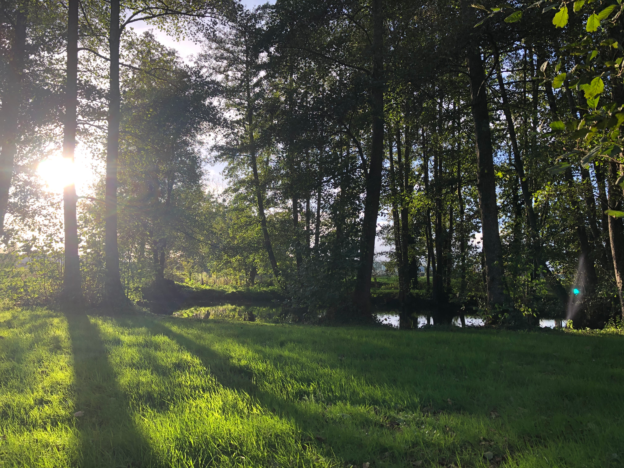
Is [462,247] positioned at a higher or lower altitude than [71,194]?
lower

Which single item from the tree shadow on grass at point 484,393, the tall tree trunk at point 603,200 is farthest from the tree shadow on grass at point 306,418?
the tall tree trunk at point 603,200

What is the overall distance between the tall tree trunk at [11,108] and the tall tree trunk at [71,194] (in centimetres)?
259

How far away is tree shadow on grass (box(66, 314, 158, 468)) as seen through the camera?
2992 millimetres

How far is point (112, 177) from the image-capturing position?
11.5 meters

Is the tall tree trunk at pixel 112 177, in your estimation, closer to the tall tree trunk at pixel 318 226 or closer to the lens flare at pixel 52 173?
the lens flare at pixel 52 173

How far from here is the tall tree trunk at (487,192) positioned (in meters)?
9.78

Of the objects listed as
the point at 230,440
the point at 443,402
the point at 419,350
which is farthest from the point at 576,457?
the point at 419,350

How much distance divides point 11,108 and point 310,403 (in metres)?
14.2

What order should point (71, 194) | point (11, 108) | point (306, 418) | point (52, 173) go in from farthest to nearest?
point (52, 173)
point (11, 108)
point (71, 194)
point (306, 418)

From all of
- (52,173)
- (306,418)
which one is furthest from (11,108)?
(306,418)

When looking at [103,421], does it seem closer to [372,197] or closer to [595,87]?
[595,87]

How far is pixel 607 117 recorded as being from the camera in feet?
6.31

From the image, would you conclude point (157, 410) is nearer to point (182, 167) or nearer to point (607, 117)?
point (607, 117)

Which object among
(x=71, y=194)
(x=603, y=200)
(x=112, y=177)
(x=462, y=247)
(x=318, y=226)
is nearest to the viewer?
(x=71, y=194)
